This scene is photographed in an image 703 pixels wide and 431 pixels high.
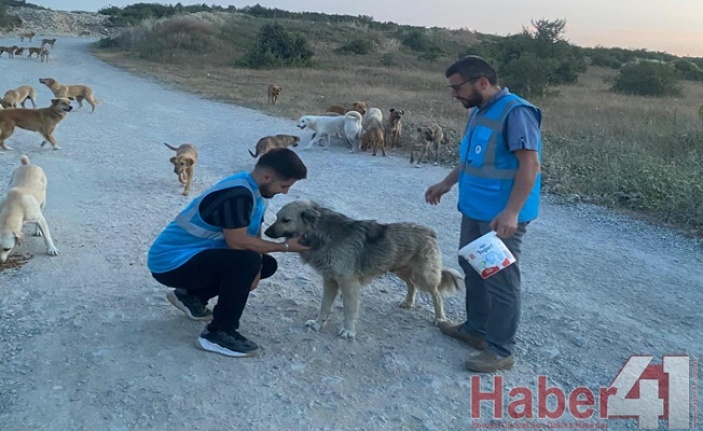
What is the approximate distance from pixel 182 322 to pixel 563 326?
9.41ft

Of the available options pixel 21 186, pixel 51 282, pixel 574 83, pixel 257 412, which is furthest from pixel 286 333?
pixel 574 83

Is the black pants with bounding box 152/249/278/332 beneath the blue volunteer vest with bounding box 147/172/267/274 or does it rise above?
beneath

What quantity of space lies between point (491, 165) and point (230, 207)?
159cm

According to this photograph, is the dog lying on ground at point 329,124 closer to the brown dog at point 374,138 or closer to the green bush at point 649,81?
the brown dog at point 374,138

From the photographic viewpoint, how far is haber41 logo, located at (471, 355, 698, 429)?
12.0ft

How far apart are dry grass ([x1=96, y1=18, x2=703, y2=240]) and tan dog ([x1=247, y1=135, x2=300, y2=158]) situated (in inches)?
91.9

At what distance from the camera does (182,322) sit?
4516 millimetres

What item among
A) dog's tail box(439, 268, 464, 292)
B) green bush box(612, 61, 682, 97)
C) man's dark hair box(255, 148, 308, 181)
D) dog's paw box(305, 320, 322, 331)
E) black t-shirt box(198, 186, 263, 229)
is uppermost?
green bush box(612, 61, 682, 97)

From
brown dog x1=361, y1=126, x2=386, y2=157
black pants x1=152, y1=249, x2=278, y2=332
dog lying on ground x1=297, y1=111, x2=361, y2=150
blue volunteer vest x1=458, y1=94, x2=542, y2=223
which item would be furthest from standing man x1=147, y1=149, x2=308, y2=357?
dog lying on ground x1=297, y1=111, x2=361, y2=150

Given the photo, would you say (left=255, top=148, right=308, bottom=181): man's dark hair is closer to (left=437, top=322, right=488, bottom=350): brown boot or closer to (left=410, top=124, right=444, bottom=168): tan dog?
(left=437, top=322, right=488, bottom=350): brown boot

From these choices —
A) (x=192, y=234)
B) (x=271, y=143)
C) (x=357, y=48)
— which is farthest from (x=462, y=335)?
(x=357, y=48)

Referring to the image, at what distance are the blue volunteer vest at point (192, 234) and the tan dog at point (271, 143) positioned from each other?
6.25 metres

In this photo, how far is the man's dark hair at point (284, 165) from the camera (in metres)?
3.88

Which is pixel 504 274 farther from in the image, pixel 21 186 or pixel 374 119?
pixel 374 119
